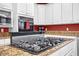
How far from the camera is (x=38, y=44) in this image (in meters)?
1.93

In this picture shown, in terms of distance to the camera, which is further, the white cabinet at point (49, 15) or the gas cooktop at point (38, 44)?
the white cabinet at point (49, 15)

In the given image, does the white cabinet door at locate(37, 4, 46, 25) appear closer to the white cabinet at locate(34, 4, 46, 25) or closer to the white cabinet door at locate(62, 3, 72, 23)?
the white cabinet at locate(34, 4, 46, 25)

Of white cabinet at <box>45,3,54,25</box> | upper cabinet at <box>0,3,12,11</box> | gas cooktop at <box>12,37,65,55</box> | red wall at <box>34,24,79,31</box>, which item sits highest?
upper cabinet at <box>0,3,12,11</box>

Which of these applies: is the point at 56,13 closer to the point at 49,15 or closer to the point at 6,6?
the point at 49,15

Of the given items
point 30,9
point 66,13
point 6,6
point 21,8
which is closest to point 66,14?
point 66,13

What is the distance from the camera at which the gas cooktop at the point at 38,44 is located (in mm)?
1872

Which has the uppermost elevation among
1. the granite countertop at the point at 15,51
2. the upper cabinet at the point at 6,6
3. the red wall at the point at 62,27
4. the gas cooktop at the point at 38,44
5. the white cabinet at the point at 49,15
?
the upper cabinet at the point at 6,6

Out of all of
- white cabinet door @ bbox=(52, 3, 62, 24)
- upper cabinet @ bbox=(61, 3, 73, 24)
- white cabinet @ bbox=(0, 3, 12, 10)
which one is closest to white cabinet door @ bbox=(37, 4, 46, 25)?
white cabinet door @ bbox=(52, 3, 62, 24)

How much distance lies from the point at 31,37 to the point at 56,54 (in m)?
0.39

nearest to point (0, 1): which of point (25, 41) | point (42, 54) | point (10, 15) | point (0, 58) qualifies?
point (10, 15)

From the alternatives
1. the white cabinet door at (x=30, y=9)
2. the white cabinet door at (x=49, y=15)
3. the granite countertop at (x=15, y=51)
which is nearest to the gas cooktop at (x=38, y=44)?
the granite countertop at (x=15, y=51)

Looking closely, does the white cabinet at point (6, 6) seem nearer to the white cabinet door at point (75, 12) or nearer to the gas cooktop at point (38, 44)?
the gas cooktop at point (38, 44)

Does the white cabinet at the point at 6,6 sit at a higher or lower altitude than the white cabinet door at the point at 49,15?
higher

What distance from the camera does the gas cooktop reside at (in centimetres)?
187
